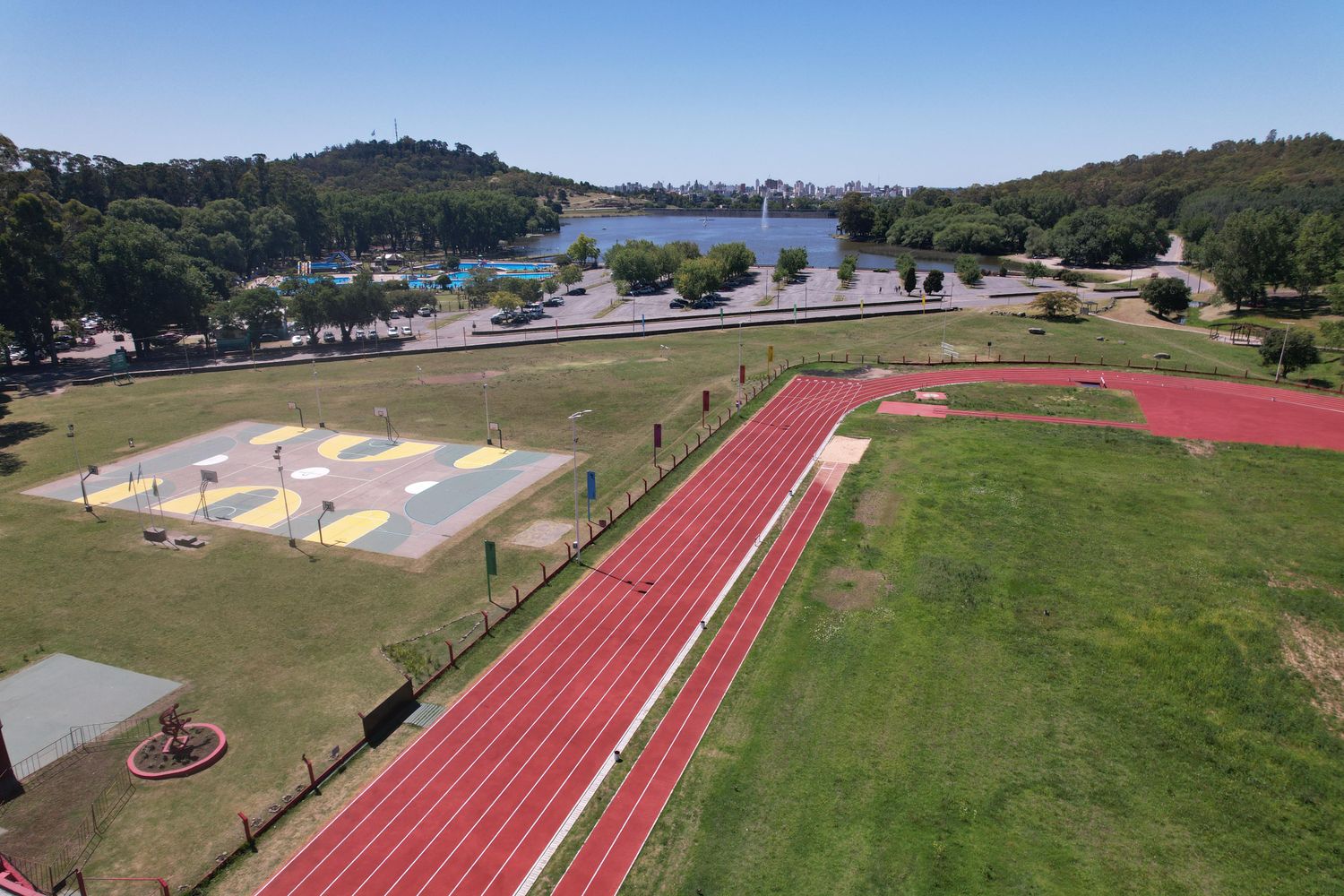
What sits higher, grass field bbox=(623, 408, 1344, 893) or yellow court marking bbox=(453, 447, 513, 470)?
yellow court marking bbox=(453, 447, 513, 470)

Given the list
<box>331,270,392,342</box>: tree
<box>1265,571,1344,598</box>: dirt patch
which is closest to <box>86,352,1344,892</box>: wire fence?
<box>1265,571,1344,598</box>: dirt patch

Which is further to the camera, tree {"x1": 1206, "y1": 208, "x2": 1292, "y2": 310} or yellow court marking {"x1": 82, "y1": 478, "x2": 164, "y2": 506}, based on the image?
tree {"x1": 1206, "y1": 208, "x2": 1292, "y2": 310}

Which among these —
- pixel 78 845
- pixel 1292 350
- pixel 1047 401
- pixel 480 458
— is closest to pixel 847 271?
pixel 1047 401

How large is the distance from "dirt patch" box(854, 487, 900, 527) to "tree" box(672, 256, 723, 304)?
63.4m

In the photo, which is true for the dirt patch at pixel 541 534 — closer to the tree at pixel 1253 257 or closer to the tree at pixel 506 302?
the tree at pixel 506 302

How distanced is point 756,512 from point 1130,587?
17.6 metres

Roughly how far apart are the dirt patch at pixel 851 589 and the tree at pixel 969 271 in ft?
322

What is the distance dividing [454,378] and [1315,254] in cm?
10065

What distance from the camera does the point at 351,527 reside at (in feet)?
128

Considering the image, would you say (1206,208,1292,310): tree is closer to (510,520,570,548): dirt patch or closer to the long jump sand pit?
the long jump sand pit

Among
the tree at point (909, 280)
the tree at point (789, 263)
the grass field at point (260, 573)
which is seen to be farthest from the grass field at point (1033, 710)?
the tree at point (789, 263)

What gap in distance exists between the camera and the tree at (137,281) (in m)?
72.5

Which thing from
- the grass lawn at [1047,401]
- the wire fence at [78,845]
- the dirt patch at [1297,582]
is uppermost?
the grass lawn at [1047,401]

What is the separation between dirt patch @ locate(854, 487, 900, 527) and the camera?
39.4 metres
